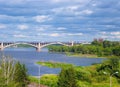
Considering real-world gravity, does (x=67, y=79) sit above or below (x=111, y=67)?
above

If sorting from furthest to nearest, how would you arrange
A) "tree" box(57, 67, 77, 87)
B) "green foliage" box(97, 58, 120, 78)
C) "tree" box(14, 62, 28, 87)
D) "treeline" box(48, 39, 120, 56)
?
"treeline" box(48, 39, 120, 56) < "green foliage" box(97, 58, 120, 78) < "tree" box(14, 62, 28, 87) < "tree" box(57, 67, 77, 87)

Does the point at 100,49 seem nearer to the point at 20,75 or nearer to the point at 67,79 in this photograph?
the point at 20,75

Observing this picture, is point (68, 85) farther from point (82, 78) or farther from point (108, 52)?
point (108, 52)

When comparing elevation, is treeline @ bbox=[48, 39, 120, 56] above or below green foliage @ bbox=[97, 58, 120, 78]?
above

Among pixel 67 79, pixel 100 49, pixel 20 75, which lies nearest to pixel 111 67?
pixel 20 75

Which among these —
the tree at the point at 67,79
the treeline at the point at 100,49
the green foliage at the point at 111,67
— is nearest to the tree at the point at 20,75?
the tree at the point at 67,79

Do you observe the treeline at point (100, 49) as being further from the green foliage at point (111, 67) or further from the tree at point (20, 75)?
the tree at point (20, 75)

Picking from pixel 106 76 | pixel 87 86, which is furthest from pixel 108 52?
pixel 87 86

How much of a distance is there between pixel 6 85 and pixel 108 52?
398ft

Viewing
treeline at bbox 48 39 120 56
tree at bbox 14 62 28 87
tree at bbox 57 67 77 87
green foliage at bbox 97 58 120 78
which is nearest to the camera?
tree at bbox 57 67 77 87

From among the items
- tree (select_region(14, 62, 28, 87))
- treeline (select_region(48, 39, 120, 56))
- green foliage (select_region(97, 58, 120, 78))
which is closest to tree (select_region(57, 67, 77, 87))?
tree (select_region(14, 62, 28, 87))

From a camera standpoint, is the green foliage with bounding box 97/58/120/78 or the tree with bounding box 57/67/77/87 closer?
the tree with bounding box 57/67/77/87

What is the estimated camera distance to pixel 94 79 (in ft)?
199

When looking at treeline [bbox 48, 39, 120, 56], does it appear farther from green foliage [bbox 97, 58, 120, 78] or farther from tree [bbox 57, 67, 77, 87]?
tree [bbox 57, 67, 77, 87]
